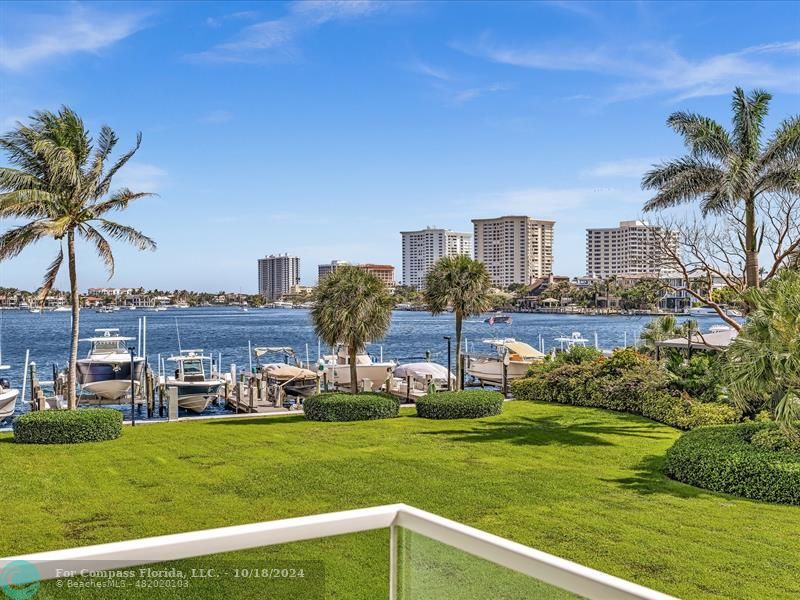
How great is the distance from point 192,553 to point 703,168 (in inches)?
741

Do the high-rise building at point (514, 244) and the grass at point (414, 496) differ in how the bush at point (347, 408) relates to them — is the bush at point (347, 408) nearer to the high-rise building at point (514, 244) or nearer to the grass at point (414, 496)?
the grass at point (414, 496)

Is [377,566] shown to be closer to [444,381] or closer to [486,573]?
[486,573]

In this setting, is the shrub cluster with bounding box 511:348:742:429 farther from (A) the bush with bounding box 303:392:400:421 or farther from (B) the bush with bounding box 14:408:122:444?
(B) the bush with bounding box 14:408:122:444

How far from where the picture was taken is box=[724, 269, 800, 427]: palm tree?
463 inches

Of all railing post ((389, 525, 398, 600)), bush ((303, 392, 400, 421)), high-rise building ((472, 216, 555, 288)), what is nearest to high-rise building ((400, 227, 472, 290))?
high-rise building ((472, 216, 555, 288))

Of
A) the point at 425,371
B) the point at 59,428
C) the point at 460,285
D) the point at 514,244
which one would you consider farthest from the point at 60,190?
the point at 514,244

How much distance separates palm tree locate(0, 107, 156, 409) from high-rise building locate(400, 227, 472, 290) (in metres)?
113

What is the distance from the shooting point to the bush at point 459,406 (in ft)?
68.6

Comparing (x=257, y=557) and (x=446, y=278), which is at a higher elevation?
(x=446, y=278)

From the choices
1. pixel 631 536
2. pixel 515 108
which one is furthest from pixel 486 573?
pixel 515 108

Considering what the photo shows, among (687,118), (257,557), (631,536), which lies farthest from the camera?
(687,118)

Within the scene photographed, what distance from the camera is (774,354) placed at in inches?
463

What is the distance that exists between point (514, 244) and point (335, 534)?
171939mm

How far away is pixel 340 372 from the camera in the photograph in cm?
3569
